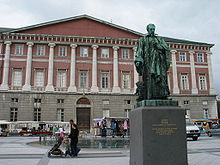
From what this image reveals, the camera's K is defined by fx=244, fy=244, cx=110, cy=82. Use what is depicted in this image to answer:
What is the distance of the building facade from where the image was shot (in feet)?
116

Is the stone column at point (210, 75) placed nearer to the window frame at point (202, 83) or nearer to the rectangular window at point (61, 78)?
the window frame at point (202, 83)

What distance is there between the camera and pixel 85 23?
39500mm

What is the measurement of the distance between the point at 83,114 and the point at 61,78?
643 cm

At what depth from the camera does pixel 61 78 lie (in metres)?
37.2

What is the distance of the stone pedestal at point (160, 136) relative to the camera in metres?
6.13

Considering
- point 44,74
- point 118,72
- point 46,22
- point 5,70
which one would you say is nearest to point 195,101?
point 118,72

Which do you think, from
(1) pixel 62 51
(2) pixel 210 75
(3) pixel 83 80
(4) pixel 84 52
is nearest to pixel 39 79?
(1) pixel 62 51

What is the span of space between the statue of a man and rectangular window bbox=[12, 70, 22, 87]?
3180cm

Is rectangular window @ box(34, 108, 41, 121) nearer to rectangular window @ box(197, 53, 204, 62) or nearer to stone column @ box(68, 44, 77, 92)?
stone column @ box(68, 44, 77, 92)

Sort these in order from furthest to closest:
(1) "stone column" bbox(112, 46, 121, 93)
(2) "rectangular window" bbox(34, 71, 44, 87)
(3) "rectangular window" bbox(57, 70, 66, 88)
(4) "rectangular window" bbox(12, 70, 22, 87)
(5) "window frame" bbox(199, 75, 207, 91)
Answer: (5) "window frame" bbox(199, 75, 207, 91)
(1) "stone column" bbox(112, 46, 121, 93)
(3) "rectangular window" bbox(57, 70, 66, 88)
(2) "rectangular window" bbox(34, 71, 44, 87)
(4) "rectangular window" bbox(12, 70, 22, 87)

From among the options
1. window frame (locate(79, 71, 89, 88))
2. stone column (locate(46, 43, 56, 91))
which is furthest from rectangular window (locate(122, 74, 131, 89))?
stone column (locate(46, 43, 56, 91))

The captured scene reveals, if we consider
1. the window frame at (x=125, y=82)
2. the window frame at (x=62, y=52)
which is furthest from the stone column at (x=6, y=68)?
the window frame at (x=125, y=82)

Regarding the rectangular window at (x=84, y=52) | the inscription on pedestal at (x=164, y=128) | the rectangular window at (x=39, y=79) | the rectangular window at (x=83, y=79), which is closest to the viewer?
the inscription on pedestal at (x=164, y=128)

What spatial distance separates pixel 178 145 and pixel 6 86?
33323mm
